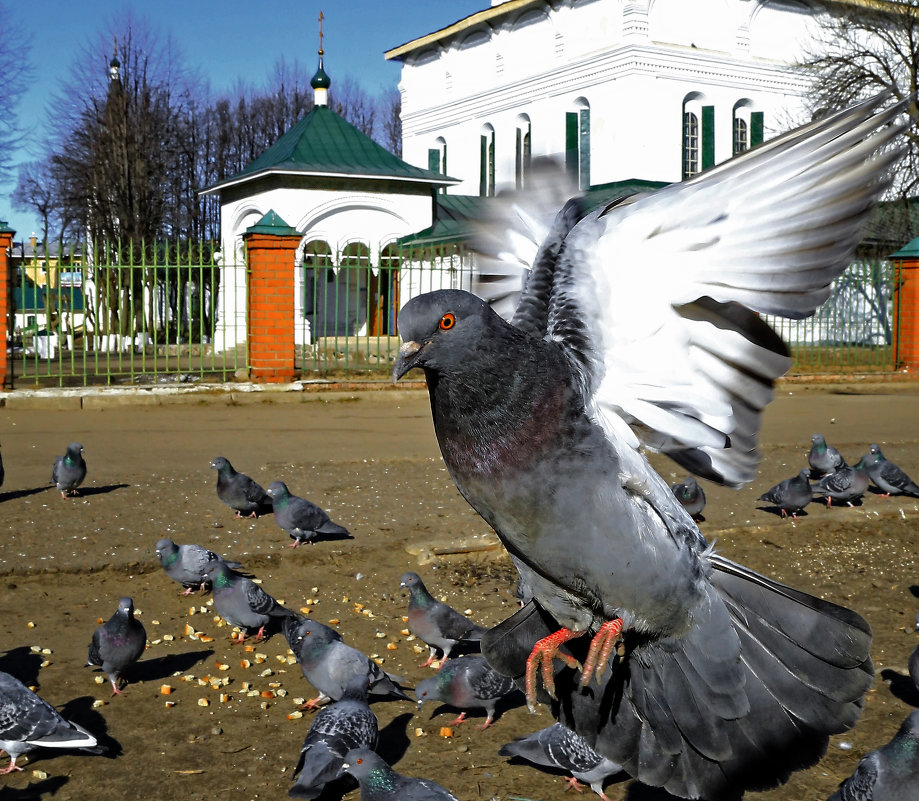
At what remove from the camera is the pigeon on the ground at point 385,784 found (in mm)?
3209

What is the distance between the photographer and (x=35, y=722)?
3729 mm

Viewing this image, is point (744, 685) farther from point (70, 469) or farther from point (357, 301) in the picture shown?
point (357, 301)

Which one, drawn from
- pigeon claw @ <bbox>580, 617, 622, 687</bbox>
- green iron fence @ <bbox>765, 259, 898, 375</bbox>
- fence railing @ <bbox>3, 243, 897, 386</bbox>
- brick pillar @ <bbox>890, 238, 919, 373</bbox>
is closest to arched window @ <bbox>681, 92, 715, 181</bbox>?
fence railing @ <bbox>3, 243, 897, 386</bbox>

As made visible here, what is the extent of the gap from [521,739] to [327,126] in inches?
1016

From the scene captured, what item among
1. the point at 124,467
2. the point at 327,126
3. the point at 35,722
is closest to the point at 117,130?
the point at 327,126

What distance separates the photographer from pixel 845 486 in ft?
24.7

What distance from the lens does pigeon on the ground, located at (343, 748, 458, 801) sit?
3209 mm

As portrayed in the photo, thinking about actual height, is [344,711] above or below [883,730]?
above

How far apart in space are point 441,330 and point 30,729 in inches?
97.2

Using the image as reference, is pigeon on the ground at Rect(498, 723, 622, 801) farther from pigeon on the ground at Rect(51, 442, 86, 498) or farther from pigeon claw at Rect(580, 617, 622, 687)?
pigeon on the ground at Rect(51, 442, 86, 498)

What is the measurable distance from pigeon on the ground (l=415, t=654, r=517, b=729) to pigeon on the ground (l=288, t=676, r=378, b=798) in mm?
401

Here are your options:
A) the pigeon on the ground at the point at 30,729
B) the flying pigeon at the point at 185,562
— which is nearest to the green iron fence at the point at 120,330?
the flying pigeon at the point at 185,562

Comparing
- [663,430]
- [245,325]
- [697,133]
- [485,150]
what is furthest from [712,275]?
[485,150]

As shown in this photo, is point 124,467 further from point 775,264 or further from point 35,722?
point 775,264
